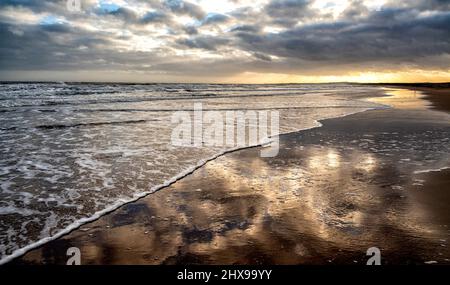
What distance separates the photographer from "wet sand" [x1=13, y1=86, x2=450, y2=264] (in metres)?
3.63

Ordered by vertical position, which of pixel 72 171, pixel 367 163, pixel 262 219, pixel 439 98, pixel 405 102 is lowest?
pixel 262 219

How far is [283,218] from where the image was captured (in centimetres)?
455

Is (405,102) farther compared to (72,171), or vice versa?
(405,102)

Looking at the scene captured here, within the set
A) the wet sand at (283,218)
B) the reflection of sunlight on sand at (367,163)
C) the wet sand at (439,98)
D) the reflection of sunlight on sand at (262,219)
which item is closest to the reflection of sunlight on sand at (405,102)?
the wet sand at (439,98)

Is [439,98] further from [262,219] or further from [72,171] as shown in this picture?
[72,171]

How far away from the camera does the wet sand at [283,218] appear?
143 inches

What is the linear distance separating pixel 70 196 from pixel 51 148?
13.4 ft

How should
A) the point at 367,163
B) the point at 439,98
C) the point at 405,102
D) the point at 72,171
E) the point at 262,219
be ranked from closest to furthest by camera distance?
the point at 262,219 → the point at 72,171 → the point at 367,163 → the point at 405,102 → the point at 439,98

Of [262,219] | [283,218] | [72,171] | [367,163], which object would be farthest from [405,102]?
[72,171]

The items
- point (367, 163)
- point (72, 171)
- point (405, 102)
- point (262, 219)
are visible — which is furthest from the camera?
point (405, 102)

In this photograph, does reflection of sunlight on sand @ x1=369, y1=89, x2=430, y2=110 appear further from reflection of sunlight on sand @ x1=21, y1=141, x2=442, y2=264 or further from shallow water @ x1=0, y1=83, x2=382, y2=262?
reflection of sunlight on sand @ x1=21, y1=141, x2=442, y2=264

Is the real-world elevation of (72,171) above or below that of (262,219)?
above

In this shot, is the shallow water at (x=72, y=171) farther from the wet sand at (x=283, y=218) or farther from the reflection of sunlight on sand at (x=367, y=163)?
the reflection of sunlight on sand at (x=367, y=163)

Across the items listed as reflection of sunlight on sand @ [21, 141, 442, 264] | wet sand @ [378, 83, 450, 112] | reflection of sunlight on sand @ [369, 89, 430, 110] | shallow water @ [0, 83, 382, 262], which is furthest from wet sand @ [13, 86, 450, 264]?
wet sand @ [378, 83, 450, 112]
